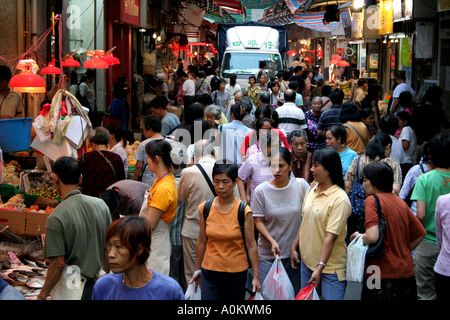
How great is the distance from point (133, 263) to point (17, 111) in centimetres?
805

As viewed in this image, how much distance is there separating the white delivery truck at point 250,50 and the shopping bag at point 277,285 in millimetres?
16135

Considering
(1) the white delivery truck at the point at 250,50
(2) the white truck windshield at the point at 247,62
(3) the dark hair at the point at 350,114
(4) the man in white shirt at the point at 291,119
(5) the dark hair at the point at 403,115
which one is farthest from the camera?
(1) the white delivery truck at the point at 250,50

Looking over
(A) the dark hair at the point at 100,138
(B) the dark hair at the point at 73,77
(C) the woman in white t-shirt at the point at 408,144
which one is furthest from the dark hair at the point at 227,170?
(B) the dark hair at the point at 73,77

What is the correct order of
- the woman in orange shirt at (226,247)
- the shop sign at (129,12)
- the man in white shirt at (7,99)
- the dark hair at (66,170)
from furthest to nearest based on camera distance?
the shop sign at (129,12), the man in white shirt at (7,99), the woman in orange shirt at (226,247), the dark hair at (66,170)

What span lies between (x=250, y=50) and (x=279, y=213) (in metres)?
17.7

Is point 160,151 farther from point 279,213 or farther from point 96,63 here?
point 96,63

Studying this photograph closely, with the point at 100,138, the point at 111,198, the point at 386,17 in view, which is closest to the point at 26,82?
the point at 100,138

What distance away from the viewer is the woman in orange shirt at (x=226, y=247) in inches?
217

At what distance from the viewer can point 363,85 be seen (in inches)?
754

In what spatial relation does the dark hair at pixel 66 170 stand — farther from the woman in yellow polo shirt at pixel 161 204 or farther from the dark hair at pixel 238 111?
the dark hair at pixel 238 111

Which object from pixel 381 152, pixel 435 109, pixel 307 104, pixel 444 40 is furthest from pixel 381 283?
pixel 307 104

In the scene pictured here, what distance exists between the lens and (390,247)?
5.35 metres

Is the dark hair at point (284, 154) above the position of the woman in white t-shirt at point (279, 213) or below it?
above

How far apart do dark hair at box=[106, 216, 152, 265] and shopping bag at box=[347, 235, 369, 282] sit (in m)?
2.11
